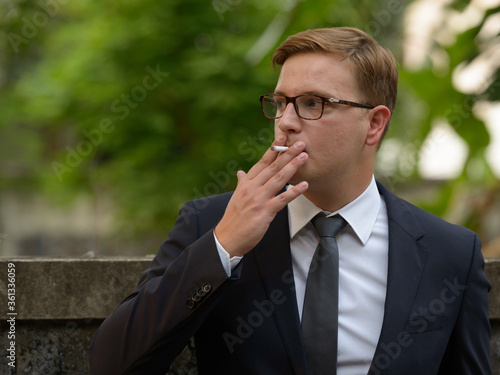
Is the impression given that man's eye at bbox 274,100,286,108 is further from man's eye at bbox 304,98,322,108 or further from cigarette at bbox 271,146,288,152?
cigarette at bbox 271,146,288,152

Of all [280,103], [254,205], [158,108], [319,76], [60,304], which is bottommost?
[158,108]

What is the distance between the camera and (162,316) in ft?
Result: 7.17

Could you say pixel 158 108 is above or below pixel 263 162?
below

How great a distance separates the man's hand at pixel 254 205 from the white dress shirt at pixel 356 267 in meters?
0.41

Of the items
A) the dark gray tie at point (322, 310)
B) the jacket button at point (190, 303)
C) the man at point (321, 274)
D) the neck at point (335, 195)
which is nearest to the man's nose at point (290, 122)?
the man at point (321, 274)

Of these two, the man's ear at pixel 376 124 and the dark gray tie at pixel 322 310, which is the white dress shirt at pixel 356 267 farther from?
the man's ear at pixel 376 124

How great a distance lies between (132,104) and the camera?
39.8ft

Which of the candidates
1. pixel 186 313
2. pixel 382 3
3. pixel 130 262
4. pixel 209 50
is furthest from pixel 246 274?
pixel 209 50

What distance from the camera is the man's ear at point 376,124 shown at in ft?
8.60

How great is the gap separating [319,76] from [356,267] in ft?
2.40

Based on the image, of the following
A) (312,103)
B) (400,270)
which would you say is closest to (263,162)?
(312,103)

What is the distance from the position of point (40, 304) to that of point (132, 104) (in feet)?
31.2

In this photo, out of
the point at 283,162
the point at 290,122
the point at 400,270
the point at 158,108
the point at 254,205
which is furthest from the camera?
the point at 158,108

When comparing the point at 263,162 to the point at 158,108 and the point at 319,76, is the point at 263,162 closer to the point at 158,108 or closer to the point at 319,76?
the point at 319,76
